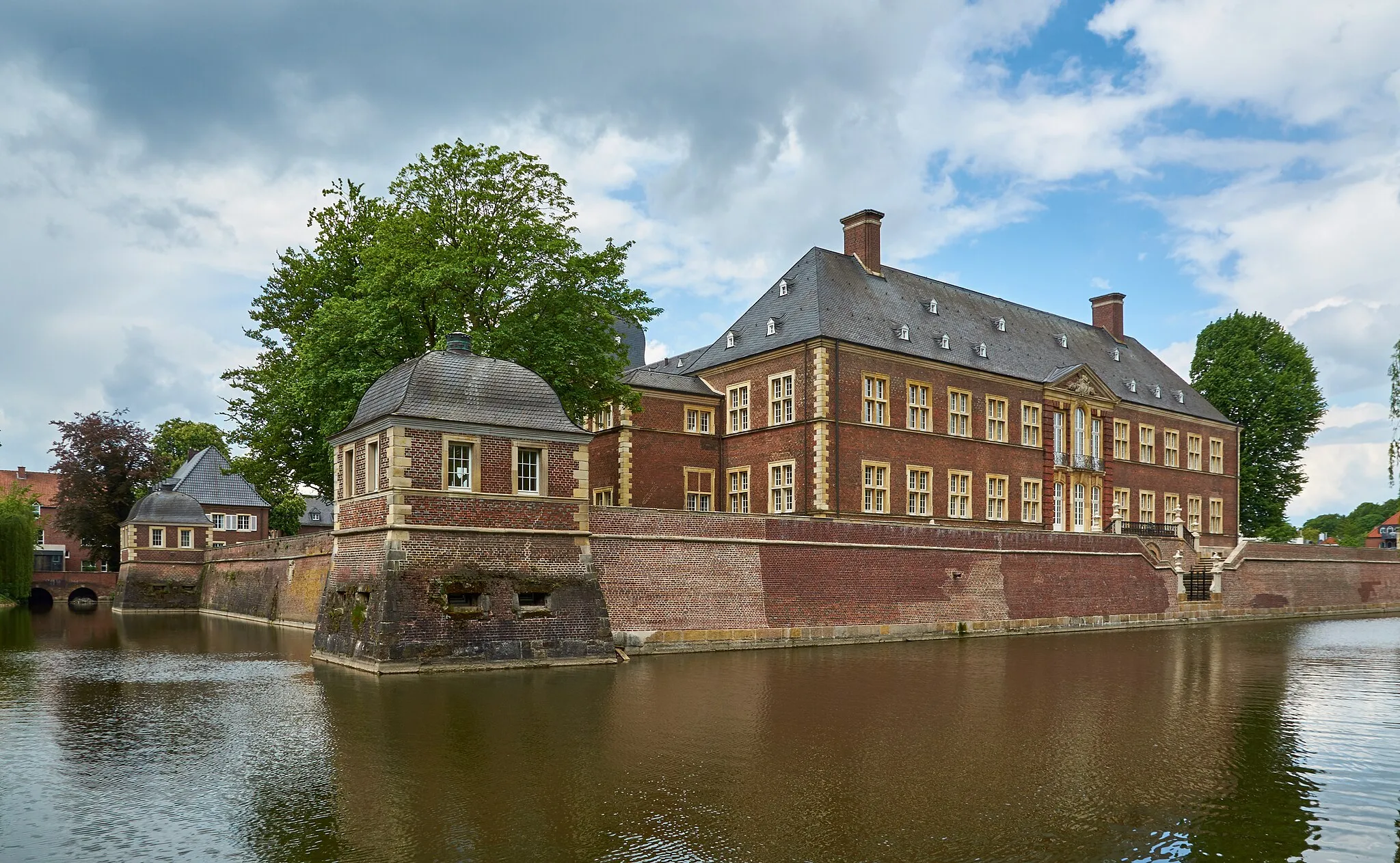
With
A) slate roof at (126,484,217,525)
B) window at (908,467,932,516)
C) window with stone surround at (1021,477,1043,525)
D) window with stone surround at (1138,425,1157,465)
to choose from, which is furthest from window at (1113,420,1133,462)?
slate roof at (126,484,217,525)

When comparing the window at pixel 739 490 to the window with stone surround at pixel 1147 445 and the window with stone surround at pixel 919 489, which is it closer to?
the window with stone surround at pixel 919 489

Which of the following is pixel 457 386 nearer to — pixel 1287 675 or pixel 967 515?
pixel 1287 675

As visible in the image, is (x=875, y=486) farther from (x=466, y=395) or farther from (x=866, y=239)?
(x=466, y=395)

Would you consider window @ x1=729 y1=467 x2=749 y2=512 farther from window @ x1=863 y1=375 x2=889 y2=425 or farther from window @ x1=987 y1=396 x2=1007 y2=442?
window @ x1=987 y1=396 x2=1007 y2=442

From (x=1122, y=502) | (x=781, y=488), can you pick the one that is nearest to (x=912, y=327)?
(x=781, y=488)

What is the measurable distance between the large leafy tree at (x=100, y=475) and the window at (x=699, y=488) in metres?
30.7

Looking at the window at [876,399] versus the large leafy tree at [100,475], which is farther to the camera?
the large leafy tree at [100,475]

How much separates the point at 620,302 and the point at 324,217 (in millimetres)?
10366

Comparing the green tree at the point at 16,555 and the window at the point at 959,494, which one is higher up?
the window at the point at 959,494

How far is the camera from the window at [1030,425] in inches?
1668

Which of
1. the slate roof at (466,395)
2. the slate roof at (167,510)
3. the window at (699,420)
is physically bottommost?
the slate roof at (167,510)

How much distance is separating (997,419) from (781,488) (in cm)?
989

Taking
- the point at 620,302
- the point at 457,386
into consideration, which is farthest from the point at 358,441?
Answer: the point at 620,302

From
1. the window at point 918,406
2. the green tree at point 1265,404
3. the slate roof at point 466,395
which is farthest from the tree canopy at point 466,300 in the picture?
the green tree at point 1265,404
